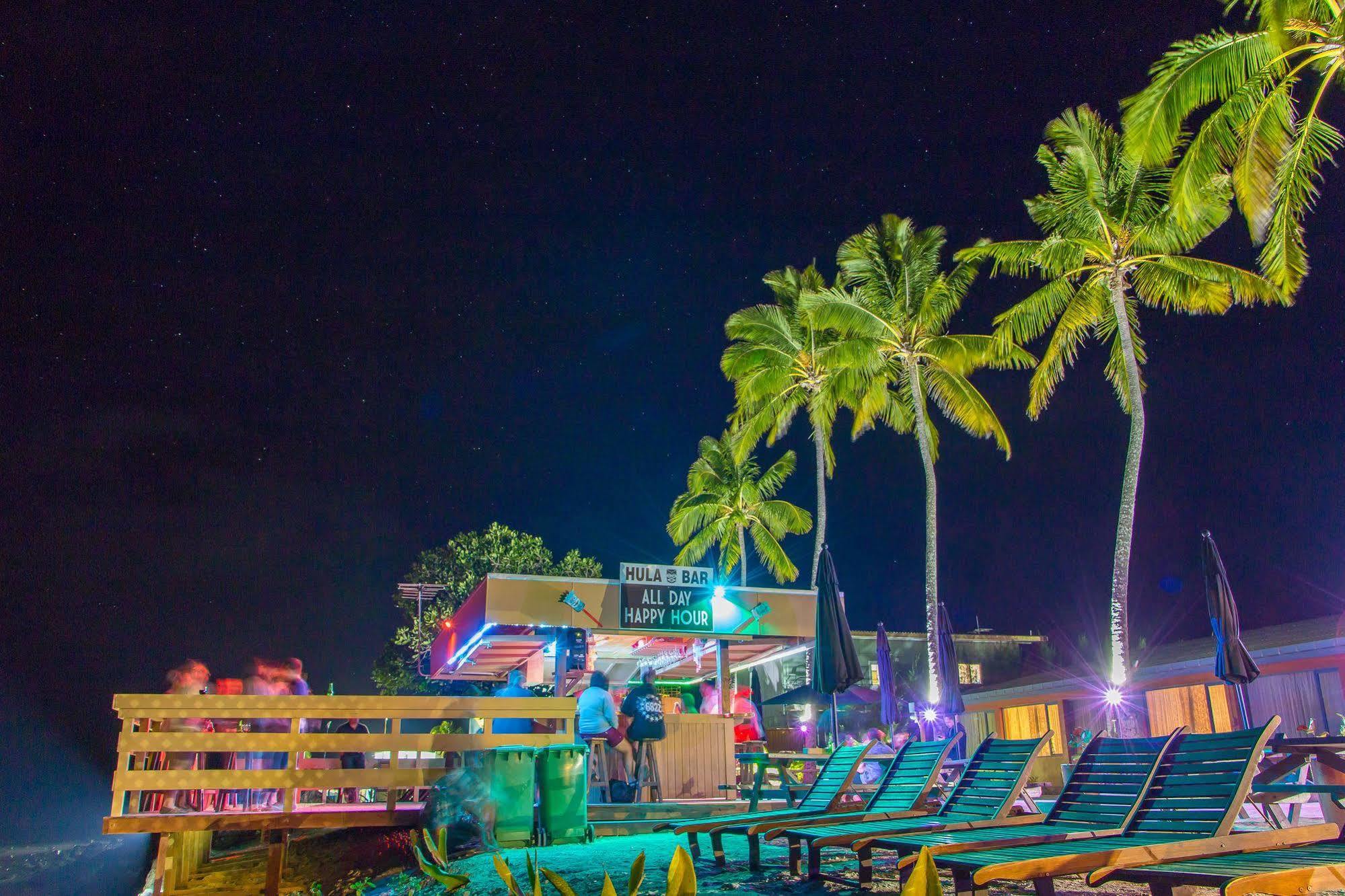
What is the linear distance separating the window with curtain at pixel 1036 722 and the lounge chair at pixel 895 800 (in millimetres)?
17320

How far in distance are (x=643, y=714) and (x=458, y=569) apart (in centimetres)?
3182

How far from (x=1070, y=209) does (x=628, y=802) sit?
14.0 metres

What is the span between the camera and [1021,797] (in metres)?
7.52

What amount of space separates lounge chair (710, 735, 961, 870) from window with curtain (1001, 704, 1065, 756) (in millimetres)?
17320

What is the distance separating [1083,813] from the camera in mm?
5262

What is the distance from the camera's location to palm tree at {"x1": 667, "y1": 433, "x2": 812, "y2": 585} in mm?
31812

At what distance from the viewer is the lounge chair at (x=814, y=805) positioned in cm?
681

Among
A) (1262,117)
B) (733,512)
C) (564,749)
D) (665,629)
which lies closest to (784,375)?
(733,512)

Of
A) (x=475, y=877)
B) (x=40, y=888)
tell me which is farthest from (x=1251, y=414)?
(x=40, y=888)

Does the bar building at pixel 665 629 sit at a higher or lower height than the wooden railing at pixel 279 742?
higher

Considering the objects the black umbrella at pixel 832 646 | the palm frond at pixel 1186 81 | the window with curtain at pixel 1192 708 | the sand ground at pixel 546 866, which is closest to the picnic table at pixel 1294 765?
the sand ground at pixel 546 866

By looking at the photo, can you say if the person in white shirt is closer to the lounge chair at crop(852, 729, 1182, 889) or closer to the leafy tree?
the lounge chair at crop(852, 729, 1182, 889)

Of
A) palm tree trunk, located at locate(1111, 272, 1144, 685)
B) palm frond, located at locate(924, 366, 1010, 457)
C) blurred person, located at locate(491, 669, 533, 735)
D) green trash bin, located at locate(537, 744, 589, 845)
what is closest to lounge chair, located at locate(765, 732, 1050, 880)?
green trash bin, located at locate(537, 744, 589, 845)

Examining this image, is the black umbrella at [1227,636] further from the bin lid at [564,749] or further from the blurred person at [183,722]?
the blurred person at [183,722]
